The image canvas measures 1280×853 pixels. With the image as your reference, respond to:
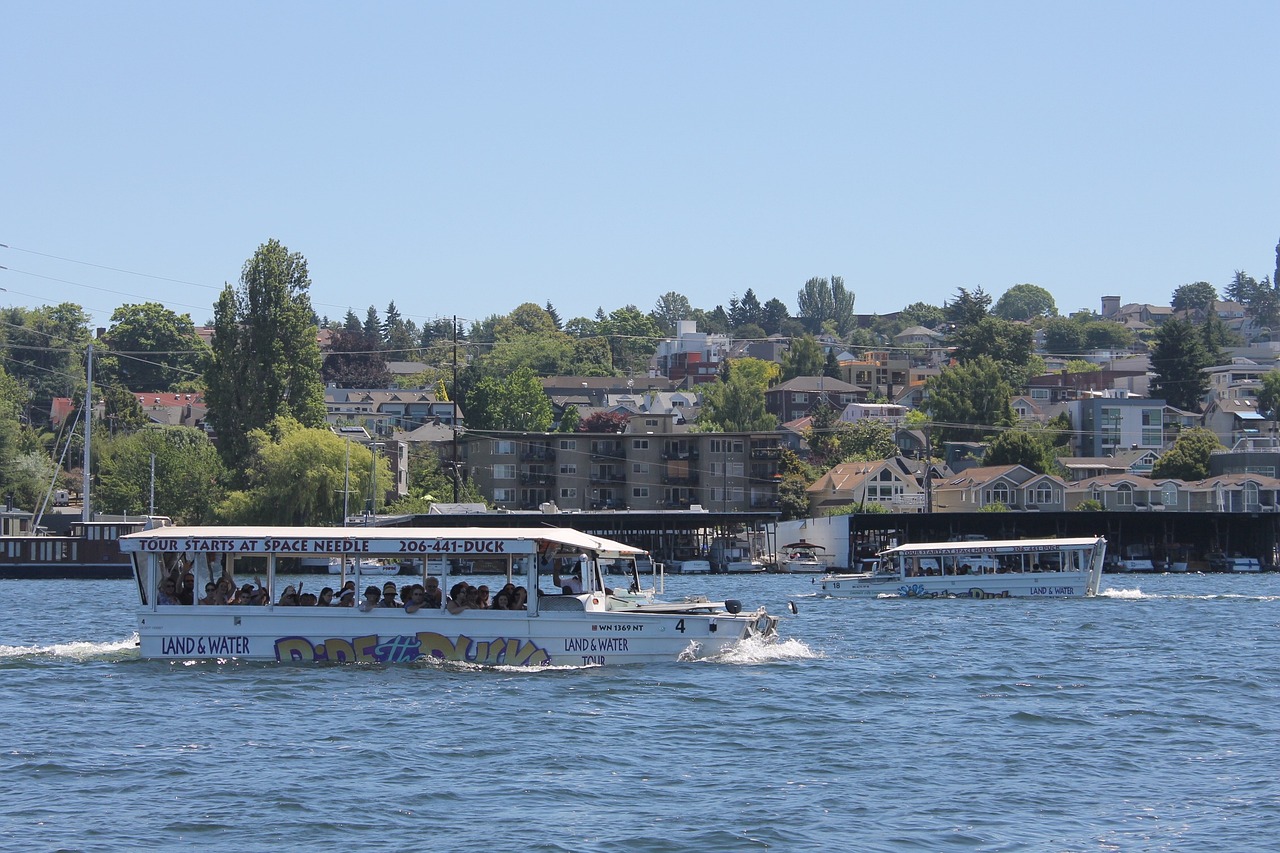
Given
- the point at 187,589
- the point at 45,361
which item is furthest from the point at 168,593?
the point at 45,361

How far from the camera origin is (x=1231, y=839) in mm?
18062

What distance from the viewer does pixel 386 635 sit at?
30312mm

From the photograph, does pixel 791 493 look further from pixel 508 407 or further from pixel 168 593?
pixel 168 593

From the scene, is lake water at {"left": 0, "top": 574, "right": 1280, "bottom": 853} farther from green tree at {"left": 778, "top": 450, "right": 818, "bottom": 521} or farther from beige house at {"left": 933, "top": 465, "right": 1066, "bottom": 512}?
beige house at {"left": 933, "top": 465, "right": 1066, "bottom": 512}

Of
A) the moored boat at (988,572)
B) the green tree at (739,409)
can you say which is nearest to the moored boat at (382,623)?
the moored boat at (988,572)

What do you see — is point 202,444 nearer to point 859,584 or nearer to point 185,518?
point 185,518

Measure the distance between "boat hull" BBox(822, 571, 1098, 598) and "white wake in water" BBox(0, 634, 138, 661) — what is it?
40887 millimetres

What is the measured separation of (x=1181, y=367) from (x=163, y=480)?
380 ft

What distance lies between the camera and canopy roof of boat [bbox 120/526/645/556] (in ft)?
97.0

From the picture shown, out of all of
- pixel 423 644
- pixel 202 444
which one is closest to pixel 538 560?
pixel 423 644

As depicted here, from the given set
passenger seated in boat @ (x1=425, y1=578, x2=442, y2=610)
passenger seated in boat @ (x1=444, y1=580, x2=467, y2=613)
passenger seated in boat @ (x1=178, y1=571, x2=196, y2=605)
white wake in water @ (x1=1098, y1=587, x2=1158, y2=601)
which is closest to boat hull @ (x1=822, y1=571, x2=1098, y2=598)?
white wake in water @ (x1=1098, y1=587, x2=1158, y2=601)

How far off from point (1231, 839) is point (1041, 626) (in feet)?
101

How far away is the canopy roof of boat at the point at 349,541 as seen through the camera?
97.0 feet

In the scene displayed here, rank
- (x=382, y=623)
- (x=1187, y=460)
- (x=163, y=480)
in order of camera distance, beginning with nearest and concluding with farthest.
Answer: (x=382, y=623) < (x=163, y=480) < (x=1187, y=460)
